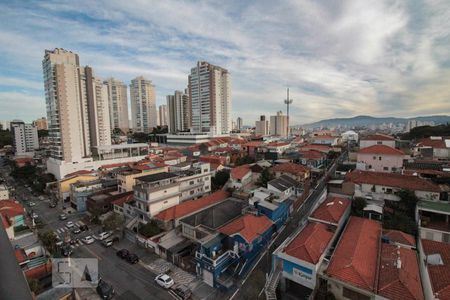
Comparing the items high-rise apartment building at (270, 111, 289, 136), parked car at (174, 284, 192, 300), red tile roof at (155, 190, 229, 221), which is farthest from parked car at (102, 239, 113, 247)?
high-rise apartment building at (270, 111, 289, 136)

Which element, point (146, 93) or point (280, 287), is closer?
point (280, 287)

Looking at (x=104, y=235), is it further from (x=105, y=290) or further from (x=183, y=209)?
(x=105, y=290)

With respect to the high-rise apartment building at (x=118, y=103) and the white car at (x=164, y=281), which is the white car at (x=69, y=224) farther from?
the high-rise apartment building at (x=118, y=103)

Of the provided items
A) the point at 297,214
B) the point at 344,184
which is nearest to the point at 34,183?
the point at 297,214

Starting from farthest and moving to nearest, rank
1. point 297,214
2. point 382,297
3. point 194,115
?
point 194,115 < point 297,214 < point 382,297

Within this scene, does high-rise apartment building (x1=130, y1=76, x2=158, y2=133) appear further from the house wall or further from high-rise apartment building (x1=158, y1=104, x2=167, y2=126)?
the house wall

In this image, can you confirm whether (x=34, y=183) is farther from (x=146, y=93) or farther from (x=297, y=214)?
(x=146, y=93)

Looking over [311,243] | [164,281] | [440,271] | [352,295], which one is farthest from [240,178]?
[440,271]

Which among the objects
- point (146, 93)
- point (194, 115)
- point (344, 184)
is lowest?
point (344, 184)
